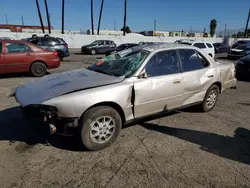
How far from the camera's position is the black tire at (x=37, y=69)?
8033 millimetres

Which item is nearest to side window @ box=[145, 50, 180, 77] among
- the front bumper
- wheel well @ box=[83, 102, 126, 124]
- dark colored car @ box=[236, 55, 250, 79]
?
wheel well @ box=[83, 102, 126, 124]

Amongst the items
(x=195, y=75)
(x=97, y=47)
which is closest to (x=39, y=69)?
(x=195, y=75)

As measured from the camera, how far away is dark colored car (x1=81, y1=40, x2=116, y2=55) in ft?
70.8

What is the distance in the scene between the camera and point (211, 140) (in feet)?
11.4

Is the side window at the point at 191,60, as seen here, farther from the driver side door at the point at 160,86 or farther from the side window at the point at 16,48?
the side window at the point at 16,48

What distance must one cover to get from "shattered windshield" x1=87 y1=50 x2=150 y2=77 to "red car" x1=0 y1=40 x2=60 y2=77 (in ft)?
15.8

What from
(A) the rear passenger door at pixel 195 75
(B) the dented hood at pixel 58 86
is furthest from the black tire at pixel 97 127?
(A) the rear passenger door at pixel 195 75

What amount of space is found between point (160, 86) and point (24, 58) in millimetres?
6130

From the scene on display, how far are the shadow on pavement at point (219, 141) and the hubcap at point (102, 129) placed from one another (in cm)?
99

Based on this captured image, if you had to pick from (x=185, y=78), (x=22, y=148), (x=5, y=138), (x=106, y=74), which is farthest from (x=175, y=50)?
(x=5, y=138)

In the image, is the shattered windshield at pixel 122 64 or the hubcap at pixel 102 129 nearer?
the hubcap at pixel 102 129

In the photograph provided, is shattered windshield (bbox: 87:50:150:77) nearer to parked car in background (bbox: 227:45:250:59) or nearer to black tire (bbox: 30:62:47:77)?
black tire (bbox: 30:62:47:77)

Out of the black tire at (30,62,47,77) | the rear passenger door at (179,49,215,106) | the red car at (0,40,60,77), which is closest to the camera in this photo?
the rear passenger door at (179,49,215,106)

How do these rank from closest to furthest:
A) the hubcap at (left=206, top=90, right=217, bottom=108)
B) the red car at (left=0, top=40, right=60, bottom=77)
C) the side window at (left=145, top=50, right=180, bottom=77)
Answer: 1. the side window at (left=145, top=50, right=180, bottom=77)
2. the hubcap at (left=206, top=90, right=217, bottom=108)
3. the red car at (left=0, top=40, right=60, bottom=77)
